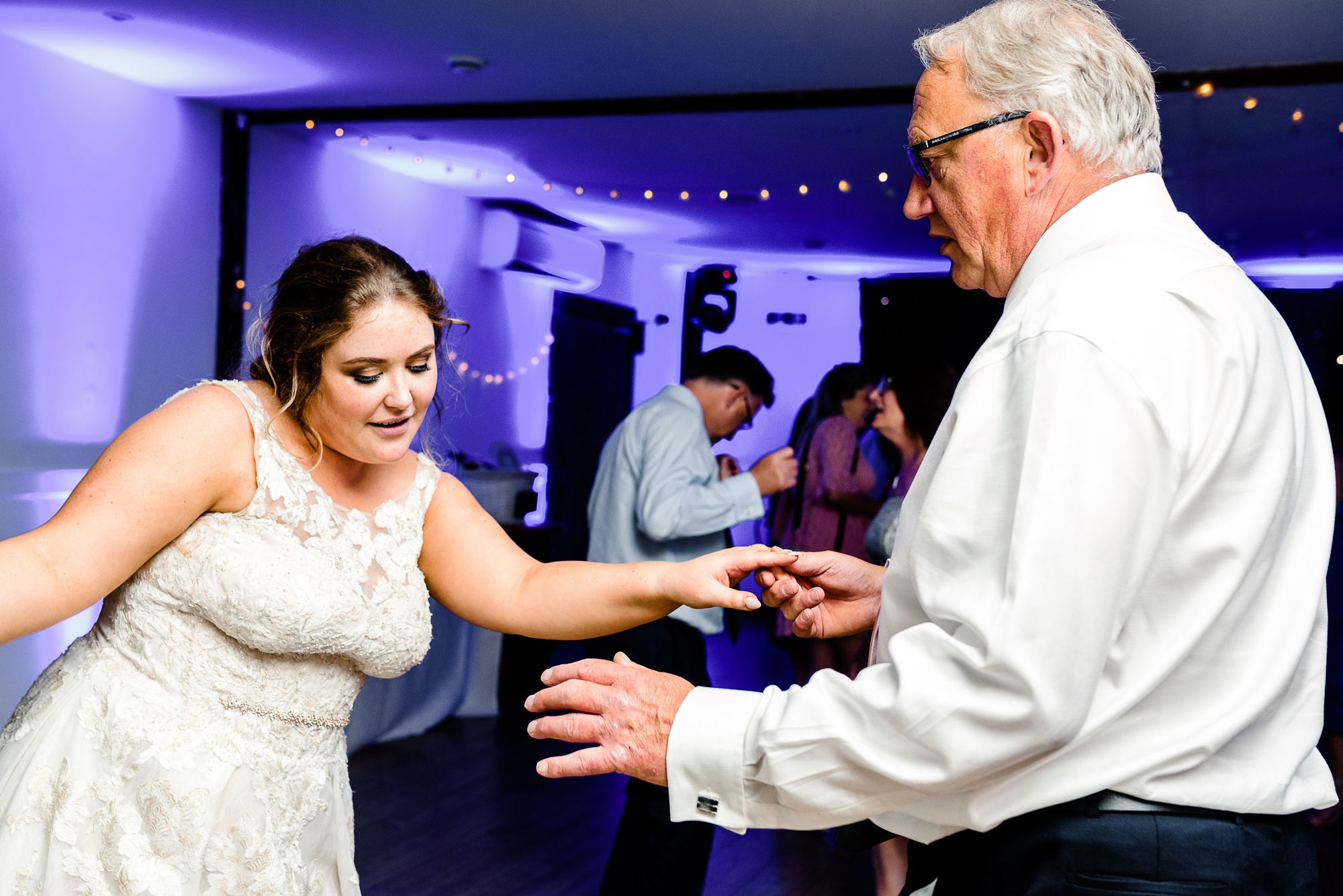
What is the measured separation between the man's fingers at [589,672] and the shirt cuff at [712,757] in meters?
0.12

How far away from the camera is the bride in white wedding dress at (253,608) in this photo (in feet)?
5.36

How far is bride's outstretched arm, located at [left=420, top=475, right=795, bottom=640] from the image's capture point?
1721 millimetres

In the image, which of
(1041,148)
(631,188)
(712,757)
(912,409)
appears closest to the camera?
(712,757)

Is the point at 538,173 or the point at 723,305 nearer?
the point at 723,305

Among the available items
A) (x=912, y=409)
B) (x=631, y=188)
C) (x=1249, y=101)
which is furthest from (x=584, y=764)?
(x=631, y=188)

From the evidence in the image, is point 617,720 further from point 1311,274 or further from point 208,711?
point 1311,274

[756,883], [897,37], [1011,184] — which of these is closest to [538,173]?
[897,37]

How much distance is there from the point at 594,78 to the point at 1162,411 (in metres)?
3.96

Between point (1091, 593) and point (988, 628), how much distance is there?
0.10 m

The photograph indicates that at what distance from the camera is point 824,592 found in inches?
67.1

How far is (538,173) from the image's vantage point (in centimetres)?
587

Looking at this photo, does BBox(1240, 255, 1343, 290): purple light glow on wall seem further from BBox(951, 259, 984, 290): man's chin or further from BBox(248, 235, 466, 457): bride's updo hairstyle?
BBox(248, 235, 466, 457): bride's updo hairstyle

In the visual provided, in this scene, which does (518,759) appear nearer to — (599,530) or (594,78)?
(599,530)

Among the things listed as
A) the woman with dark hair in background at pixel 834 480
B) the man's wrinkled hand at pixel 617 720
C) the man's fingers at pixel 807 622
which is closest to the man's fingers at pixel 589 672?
the man's wrinkled hand at pixel 617 720
